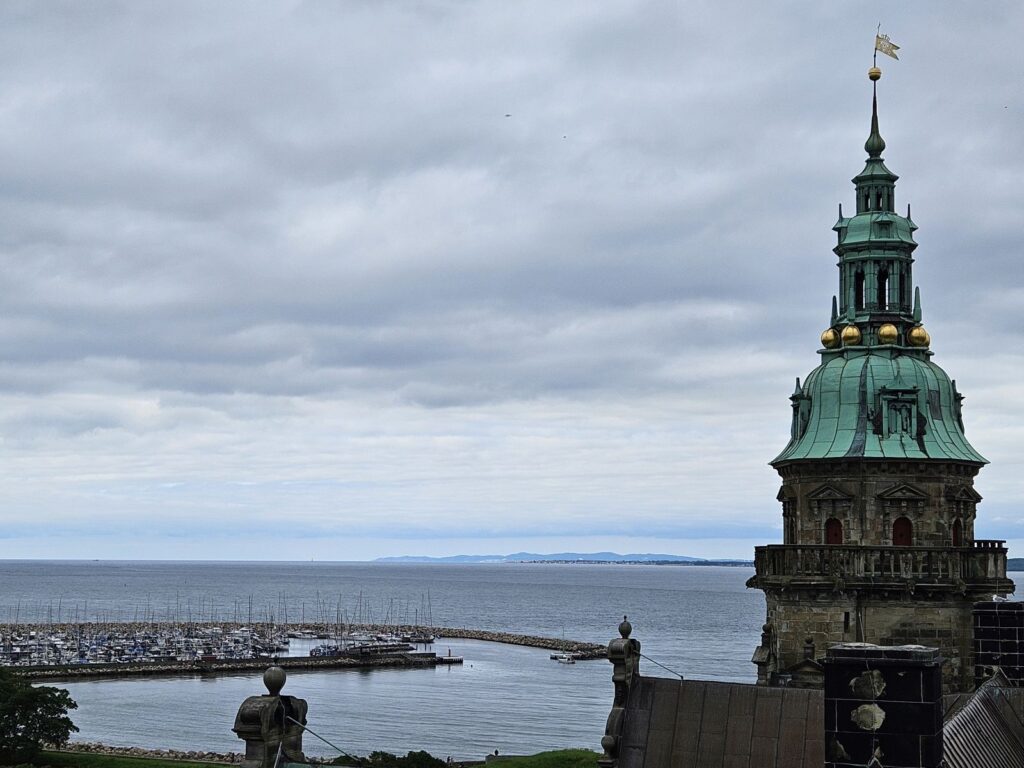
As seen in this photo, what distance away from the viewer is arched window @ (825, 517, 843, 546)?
34719 mm

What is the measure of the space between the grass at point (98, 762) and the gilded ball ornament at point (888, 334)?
240 ft

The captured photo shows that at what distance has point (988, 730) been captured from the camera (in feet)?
91.6

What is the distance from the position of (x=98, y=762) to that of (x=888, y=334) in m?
79.4

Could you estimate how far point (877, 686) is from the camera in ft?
55.3

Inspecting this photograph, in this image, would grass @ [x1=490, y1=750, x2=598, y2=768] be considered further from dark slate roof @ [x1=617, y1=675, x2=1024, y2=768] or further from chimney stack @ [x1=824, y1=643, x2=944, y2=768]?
chimney stack @ [x1=824, y1=643, x2=944, y2=768]

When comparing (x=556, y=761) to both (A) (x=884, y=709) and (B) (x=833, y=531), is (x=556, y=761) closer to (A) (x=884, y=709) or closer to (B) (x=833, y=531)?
(B) (x=833, y=531)

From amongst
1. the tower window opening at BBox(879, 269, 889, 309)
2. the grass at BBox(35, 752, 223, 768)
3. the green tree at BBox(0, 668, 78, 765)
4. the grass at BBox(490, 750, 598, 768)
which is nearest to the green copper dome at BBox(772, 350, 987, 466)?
the tower window opening at BBox(879, 269, 889, 309)

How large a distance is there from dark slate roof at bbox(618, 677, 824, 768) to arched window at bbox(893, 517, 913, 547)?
537cm

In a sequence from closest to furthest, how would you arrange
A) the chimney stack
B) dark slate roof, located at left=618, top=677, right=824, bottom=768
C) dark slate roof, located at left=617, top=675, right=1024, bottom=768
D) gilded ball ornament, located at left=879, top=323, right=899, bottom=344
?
the chimney stack < dark slate roof, located at left=617, top=675, right=1024, bottom=768 < dark slate roof, located at left=618, top=677, right=824, bottom=768 < gilded ball ornament, located at left=879, top=323, right=899, bottom=344

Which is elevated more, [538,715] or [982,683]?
[982,683]

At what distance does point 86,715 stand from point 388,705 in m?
34.3

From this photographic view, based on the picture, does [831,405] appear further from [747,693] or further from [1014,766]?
[1014,766]


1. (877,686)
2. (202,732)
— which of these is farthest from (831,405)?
(202,732)

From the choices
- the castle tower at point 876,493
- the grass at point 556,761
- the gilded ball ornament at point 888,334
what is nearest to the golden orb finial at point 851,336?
the castle tower at point 876,493
